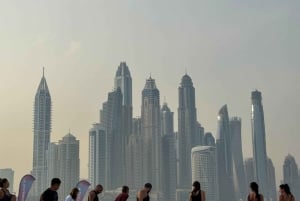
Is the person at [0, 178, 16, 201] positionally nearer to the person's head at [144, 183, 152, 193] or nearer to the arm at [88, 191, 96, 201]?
the arm at [88, 191, 96, 201]

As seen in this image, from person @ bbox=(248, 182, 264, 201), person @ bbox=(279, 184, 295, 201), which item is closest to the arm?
Answer: person @ bbox=(248, 182, 264, 201)

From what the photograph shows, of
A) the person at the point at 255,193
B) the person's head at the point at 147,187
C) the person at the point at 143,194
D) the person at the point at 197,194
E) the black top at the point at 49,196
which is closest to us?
the black top at the point at 49,196

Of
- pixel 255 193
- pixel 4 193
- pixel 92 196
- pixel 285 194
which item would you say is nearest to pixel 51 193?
pixel 4 193

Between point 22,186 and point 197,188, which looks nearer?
point 197,188

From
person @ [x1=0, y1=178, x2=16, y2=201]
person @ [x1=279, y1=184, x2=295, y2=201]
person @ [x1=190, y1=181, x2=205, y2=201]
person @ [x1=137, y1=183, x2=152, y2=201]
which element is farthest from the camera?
person @ [x1=137, y1=183, x2=152, y2=201]

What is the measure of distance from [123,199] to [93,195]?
1057 mm

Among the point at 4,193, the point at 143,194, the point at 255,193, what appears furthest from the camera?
the point at 143,194

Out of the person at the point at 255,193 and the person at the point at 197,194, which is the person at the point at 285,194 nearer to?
the person at the point at 255,193

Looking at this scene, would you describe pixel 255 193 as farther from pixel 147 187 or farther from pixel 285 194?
pixel 147 187

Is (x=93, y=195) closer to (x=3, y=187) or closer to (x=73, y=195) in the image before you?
(x=73, y=195)

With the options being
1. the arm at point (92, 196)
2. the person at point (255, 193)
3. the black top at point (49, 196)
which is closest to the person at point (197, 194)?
the person at point (255, 193)

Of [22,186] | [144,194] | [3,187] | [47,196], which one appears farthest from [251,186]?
[22,186]

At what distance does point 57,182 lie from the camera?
40.9 feet

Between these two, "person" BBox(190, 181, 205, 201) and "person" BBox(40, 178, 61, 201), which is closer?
"person" BBox(40, 178, 61, 201)
